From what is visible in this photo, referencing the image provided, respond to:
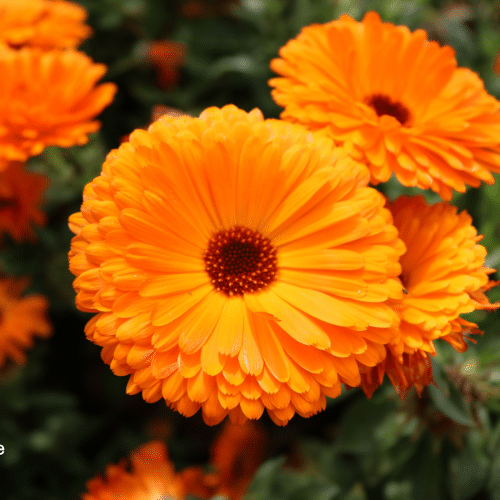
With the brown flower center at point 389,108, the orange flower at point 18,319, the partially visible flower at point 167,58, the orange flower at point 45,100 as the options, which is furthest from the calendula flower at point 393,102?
the orange flower at point 18,319

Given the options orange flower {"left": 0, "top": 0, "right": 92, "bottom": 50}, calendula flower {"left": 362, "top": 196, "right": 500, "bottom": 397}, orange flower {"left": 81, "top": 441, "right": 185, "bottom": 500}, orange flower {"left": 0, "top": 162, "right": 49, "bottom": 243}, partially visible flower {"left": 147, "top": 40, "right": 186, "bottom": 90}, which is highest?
calendula flower {"left": 362, "top": 196, "right": 500, "bottom": 397}

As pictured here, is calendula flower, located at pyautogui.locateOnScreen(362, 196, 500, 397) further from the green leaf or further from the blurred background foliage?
the green leaf

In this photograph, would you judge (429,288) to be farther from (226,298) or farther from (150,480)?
(150,480)

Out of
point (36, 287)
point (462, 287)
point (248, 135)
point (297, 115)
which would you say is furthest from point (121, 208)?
point (36, 287)

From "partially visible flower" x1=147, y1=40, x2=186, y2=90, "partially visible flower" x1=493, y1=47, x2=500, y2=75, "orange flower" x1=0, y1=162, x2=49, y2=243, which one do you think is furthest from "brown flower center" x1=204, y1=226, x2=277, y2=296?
"partially visible flower" x1=493, y1=47, x2=500, y2=75

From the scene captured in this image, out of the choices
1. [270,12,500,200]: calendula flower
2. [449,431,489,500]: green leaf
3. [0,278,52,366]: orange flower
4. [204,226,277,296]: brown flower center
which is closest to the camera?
[270,12,500,200]: calendula flower
